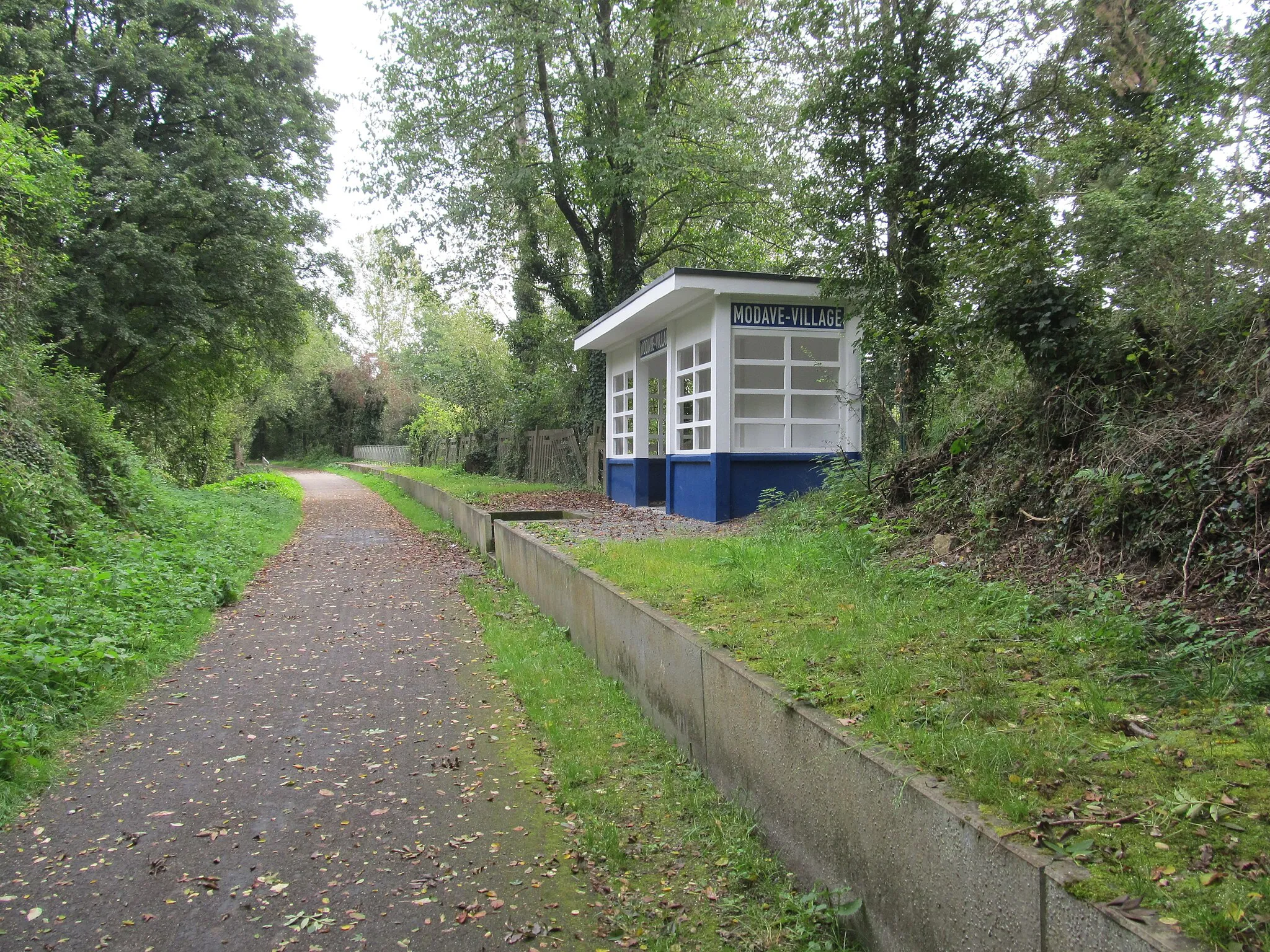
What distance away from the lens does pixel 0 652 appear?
493 cm

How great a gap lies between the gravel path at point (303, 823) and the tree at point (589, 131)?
13.5 m

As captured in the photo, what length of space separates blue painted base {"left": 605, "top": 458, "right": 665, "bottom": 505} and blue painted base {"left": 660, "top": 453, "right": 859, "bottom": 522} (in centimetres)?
322

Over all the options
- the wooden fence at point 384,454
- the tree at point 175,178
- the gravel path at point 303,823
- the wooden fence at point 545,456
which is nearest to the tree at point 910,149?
the gravel path at point 303,823

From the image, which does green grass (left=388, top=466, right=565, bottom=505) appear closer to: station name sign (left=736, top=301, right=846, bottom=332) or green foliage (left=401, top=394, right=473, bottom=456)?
green foliage (left=401, top=394, right=473, bottom=456)

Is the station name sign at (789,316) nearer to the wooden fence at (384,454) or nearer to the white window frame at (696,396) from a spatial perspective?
the white window frame at (696,396)

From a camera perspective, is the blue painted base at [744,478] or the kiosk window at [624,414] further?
the kiosk window at [624,414]

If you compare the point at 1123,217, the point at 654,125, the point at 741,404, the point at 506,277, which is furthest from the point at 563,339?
the point at 1123,217

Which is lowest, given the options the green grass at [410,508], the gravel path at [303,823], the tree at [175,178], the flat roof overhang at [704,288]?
the gravel path at [303,823]

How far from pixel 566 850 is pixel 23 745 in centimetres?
287

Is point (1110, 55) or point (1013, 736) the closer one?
point (1013, 736)

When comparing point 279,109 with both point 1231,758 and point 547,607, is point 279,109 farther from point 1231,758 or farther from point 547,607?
point 1231,758

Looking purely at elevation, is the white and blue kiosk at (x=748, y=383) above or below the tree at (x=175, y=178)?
below

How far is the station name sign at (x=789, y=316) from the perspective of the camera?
11.5 m

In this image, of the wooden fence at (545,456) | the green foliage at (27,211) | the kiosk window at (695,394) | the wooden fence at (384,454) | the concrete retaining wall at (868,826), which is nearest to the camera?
the concrete retaining wall at (868,826)
